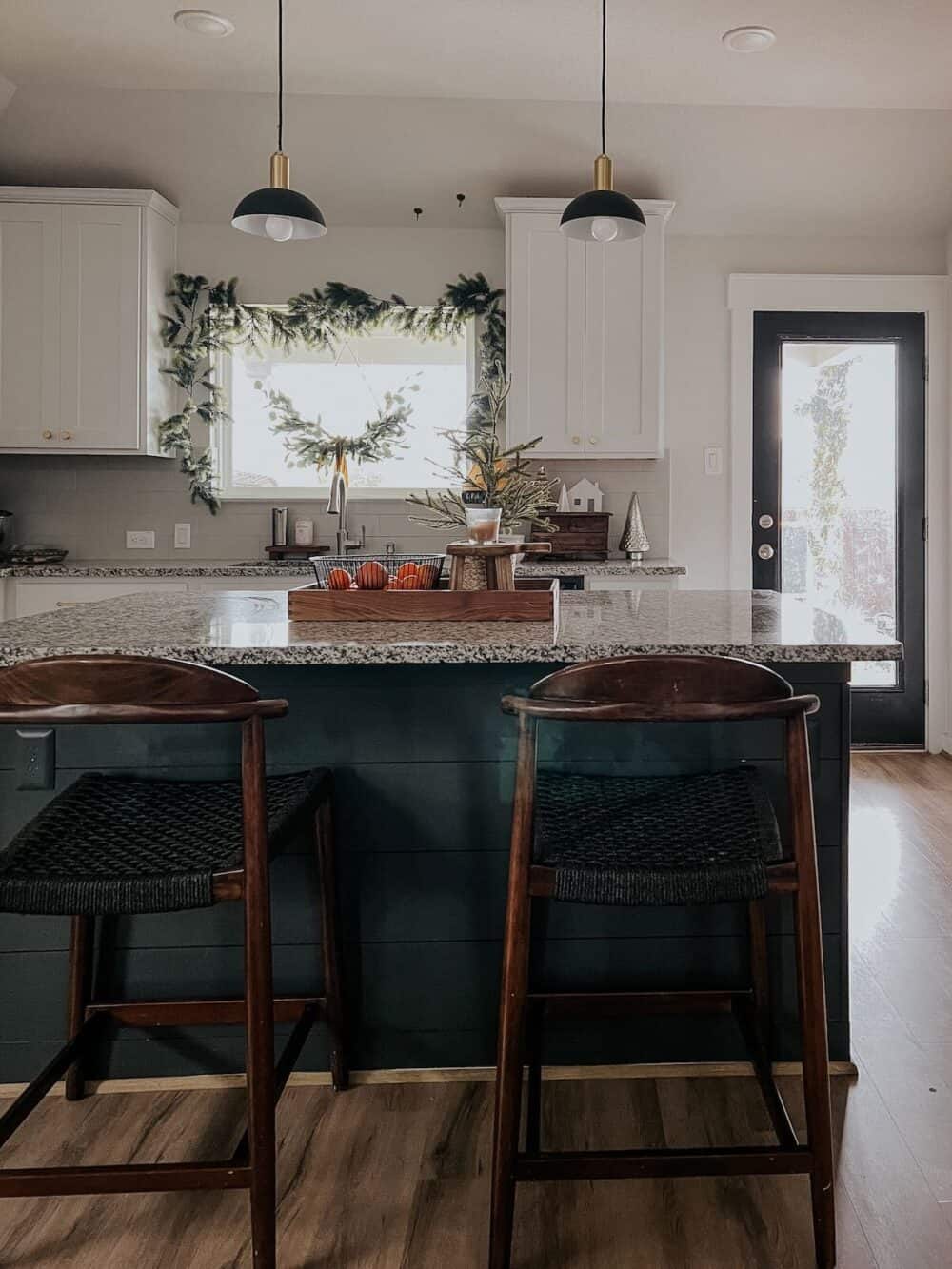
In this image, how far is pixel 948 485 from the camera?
494 cm

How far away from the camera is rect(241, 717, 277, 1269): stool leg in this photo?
146 cm

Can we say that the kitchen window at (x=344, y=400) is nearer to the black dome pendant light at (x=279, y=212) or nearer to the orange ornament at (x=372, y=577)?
the black dome pendant light at (x=279, y=212)

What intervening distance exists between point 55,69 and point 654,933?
3.99 m

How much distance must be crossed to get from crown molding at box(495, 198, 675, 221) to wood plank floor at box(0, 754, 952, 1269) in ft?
11.3

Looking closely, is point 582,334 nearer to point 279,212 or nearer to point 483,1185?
point 279,212

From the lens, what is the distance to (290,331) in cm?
480

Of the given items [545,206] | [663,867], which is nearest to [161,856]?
[663,867]

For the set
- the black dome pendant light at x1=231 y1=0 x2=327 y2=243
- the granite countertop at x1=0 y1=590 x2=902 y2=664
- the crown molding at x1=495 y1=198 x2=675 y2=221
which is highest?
the crown molding at x1=495 y1=198 x2=675 y2=221

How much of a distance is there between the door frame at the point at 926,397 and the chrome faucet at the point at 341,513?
1801mm

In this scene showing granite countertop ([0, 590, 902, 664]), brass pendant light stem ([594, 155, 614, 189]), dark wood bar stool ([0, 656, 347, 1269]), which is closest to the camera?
dark wood bar stool ([0, 656, 347, 1269])

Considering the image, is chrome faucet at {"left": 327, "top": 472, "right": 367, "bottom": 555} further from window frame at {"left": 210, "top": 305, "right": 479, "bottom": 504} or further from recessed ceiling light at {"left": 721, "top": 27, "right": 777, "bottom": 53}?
recessed ceiling light at {"left": 721, "top": 27, "right": 777, "bottom": 53}

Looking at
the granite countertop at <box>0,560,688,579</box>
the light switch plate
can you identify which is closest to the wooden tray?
the granite countertop at <box>0,560,688,579</box>

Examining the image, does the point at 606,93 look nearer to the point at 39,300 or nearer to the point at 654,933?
the point at 39,300

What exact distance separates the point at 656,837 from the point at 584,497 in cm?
339
